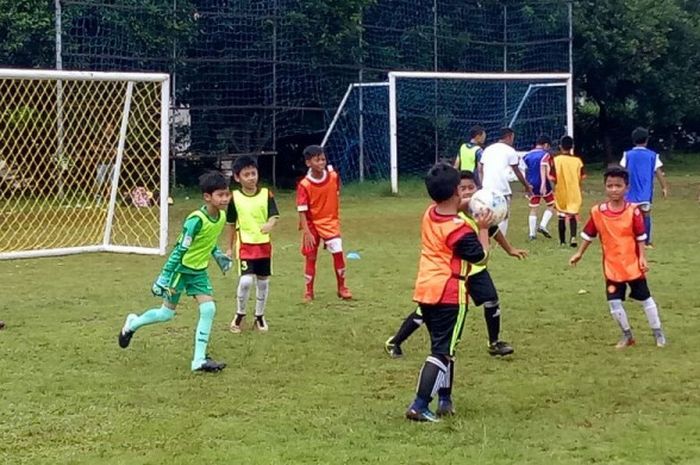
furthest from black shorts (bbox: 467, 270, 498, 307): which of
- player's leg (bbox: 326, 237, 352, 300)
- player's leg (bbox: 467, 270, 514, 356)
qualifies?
player's leg (bbox: 326, 237, 352, 300)

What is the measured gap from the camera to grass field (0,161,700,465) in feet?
18.6

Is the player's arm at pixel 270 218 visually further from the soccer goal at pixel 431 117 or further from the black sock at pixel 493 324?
the soccer goal at pixel 431 117

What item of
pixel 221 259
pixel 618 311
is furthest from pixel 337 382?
pixel 618 311

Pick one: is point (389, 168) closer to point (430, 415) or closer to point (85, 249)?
point (85, 249)

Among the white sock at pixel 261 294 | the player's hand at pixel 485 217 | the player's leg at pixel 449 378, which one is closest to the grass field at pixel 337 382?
the player's leg at pixel 449 378

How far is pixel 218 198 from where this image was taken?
7543 mm

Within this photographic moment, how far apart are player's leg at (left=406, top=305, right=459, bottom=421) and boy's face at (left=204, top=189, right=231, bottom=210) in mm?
1873

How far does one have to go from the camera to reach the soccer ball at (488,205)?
6988 mm

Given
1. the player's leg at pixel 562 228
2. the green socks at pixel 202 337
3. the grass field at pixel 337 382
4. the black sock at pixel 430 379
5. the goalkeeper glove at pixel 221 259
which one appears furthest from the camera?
the player's leg at pixel 562 228

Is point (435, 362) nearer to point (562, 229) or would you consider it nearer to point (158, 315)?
point (158, 315)

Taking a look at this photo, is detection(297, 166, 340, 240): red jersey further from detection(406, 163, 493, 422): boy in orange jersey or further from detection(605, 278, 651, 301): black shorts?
detection(406, 163, 493, 422): boy in orange jersey

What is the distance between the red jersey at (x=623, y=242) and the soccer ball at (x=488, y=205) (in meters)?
0.98

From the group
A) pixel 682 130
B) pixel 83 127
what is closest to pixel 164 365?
pixel 83 127

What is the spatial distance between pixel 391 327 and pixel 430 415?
2925 mm
